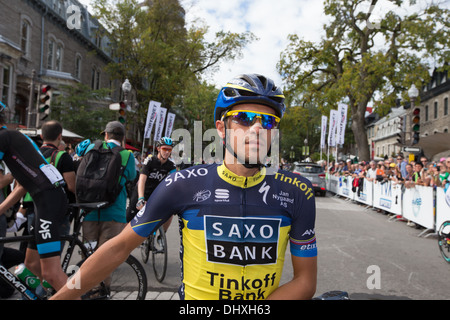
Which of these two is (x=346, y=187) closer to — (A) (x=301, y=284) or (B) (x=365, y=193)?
(B) (x=365, y=193)

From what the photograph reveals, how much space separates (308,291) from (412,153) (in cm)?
1434

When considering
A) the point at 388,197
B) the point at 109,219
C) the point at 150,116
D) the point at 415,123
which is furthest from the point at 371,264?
the point at 150,116

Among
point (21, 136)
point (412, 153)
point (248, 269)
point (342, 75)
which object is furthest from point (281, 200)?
point (342, 75)

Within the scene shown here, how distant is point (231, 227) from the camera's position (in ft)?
5.92

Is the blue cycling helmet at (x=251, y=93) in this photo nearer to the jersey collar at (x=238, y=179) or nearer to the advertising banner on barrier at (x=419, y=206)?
the jersey collar at (x=238, y=179)

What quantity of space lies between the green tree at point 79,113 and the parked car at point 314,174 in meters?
12.1

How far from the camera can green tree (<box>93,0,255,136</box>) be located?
2883 centimetres

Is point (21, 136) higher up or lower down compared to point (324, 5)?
lower down

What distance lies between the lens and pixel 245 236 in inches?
70.8

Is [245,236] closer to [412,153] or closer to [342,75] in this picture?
[412,153]

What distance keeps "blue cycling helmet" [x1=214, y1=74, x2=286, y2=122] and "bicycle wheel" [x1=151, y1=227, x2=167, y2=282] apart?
3.76 meters

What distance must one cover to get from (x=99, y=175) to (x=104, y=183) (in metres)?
0.11

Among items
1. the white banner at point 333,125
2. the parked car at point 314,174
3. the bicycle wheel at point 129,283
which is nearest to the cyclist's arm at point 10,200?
the bicycle wheel at point 129,283

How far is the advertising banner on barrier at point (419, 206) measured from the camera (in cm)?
1016
